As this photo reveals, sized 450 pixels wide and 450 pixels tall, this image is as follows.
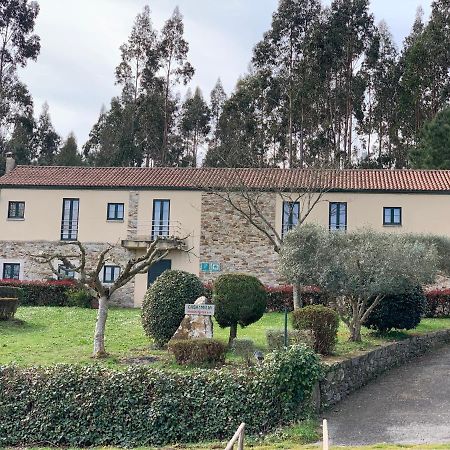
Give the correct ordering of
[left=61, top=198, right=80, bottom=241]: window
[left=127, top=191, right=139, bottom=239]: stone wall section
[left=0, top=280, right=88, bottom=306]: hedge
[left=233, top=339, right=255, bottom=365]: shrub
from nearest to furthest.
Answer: [left=233, top=339, right=255, bottom=365]: shrub → [left=0, top=280, right=88, bottom=306]: hedge → [left=127, top=191, right=139, bottom=239]: stone wall section → [left=61, top=198, right=80, bottom=241]: window

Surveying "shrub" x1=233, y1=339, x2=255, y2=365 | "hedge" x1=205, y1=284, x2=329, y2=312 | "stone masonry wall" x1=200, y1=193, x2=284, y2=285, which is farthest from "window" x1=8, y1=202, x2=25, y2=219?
"shrub" x1=233, y1=339, x2=255, y2=365

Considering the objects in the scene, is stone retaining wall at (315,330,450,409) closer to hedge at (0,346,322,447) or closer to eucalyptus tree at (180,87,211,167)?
hedge at (0,346,322,447)

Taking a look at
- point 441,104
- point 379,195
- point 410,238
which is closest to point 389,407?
point 410,238

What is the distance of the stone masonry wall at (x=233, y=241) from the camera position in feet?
97.0

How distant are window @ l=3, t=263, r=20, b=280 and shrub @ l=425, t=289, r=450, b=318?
18.5 m

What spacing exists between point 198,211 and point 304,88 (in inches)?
561

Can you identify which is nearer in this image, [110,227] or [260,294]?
[260,294]

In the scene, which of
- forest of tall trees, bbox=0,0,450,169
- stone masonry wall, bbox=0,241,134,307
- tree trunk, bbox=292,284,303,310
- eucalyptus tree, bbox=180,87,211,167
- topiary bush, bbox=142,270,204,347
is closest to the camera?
topiary bush, bbox=142,270,204,347

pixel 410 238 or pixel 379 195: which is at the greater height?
pixel 379 195

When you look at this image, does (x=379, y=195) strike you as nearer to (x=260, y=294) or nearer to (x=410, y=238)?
(x=410, y=238)

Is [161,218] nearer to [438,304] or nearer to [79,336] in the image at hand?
[79,336]

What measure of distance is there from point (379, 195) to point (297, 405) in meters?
18.3

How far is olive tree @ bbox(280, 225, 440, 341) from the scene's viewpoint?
16234 mm

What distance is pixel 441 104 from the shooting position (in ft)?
130
